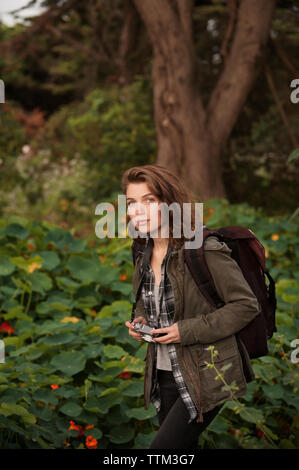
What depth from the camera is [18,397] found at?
2.10 metres

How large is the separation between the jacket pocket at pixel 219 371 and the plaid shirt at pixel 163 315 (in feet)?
0.19

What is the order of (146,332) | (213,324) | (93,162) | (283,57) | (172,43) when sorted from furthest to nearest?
(93,162) < (283,57) < (172,43) < (146,332) < (213,324)

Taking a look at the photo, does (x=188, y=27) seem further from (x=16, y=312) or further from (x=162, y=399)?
(x=162, y=399)

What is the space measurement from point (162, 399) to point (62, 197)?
611cm

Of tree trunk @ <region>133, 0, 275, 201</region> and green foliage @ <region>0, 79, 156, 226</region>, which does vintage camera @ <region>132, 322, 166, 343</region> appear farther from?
green foliage @ <region>0, 79, 156, 226</region>

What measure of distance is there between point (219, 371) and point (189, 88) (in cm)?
496

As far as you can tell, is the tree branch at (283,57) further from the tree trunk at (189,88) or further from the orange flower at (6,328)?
the orange flower at (6,328)

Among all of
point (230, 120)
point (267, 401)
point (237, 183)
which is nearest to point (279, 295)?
point (267, 401)

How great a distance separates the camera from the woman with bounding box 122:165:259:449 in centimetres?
152

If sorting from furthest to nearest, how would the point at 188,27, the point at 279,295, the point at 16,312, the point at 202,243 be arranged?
the point at 188,27 < the point at 279,295 < the point at 16,312 < the point at 202,243

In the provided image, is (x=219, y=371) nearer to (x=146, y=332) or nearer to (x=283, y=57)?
(x=146, y=332)

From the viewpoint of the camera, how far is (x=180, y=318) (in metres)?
1.62

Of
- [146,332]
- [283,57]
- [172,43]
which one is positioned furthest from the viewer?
[283,57]

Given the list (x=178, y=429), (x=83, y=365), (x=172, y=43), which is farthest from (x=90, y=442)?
(x=172, y=43)
